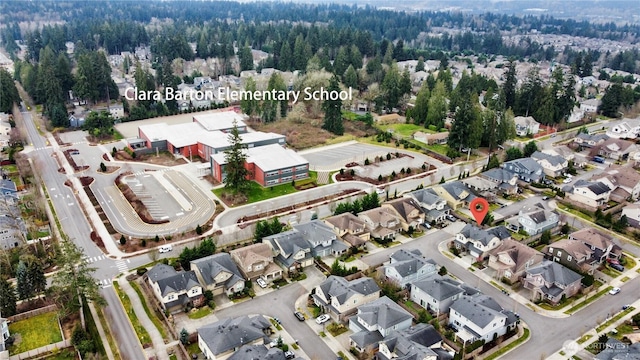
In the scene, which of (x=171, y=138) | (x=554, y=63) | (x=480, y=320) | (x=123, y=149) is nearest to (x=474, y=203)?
(x=480, y=320)

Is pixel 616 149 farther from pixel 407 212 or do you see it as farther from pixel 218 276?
pixel 218 276

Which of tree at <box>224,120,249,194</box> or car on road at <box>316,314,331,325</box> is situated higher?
tree at <box>224,120,249,194</box>

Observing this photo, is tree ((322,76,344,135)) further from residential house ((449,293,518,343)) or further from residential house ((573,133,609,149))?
residential house ((449,293,518,343))

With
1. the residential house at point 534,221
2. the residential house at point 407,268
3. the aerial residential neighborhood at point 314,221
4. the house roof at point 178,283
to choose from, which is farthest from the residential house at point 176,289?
the residential house at point 534,221

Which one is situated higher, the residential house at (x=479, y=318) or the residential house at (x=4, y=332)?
the residential house at (x=479, y=318)

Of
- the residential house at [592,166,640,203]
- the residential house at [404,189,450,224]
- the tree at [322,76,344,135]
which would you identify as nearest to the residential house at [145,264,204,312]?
the residential house at [404,189,450,224]

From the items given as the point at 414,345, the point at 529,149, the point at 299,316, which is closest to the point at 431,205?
the point at 299,316

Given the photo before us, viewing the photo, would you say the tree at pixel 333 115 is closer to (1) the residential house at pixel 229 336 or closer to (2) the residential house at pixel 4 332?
(1) the residential house at pixel 229 336
